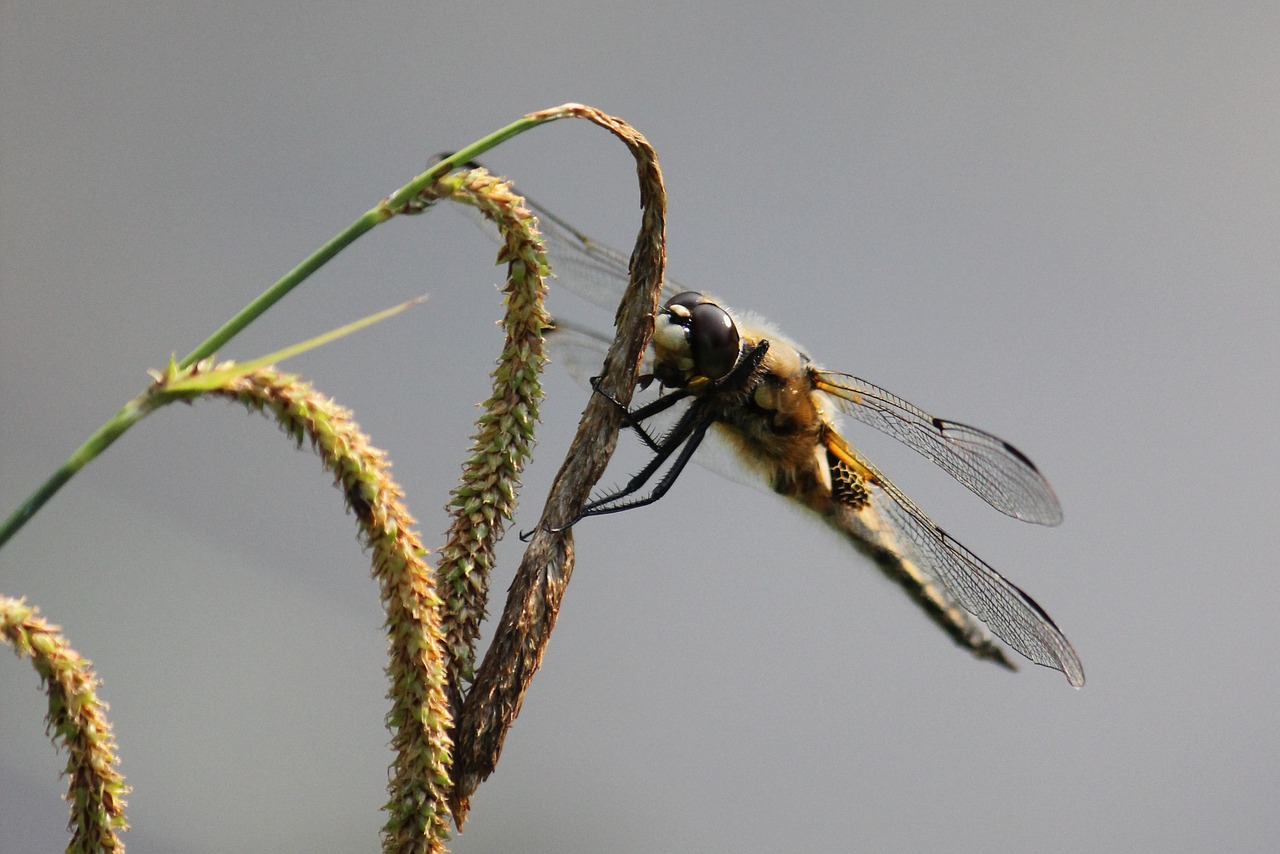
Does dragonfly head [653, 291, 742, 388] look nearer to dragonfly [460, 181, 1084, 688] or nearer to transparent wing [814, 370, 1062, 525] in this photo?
dragonfly [460, 181, 1084, 688]

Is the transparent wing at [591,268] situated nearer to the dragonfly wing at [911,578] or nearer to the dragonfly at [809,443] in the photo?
the dragonfly at [809,443]

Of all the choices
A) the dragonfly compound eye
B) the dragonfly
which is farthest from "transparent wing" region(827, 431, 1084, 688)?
the dragonfly compound eye

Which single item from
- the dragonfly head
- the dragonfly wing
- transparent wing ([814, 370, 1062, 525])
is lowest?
the dragonfly wing

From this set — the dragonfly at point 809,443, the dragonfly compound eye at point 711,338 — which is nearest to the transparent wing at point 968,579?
the dragonfly at point 809,443

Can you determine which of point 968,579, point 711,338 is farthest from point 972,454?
point 711,338

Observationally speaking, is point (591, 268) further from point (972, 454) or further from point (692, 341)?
point (972, 454)

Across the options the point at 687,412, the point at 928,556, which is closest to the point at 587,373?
the point at 687,412
